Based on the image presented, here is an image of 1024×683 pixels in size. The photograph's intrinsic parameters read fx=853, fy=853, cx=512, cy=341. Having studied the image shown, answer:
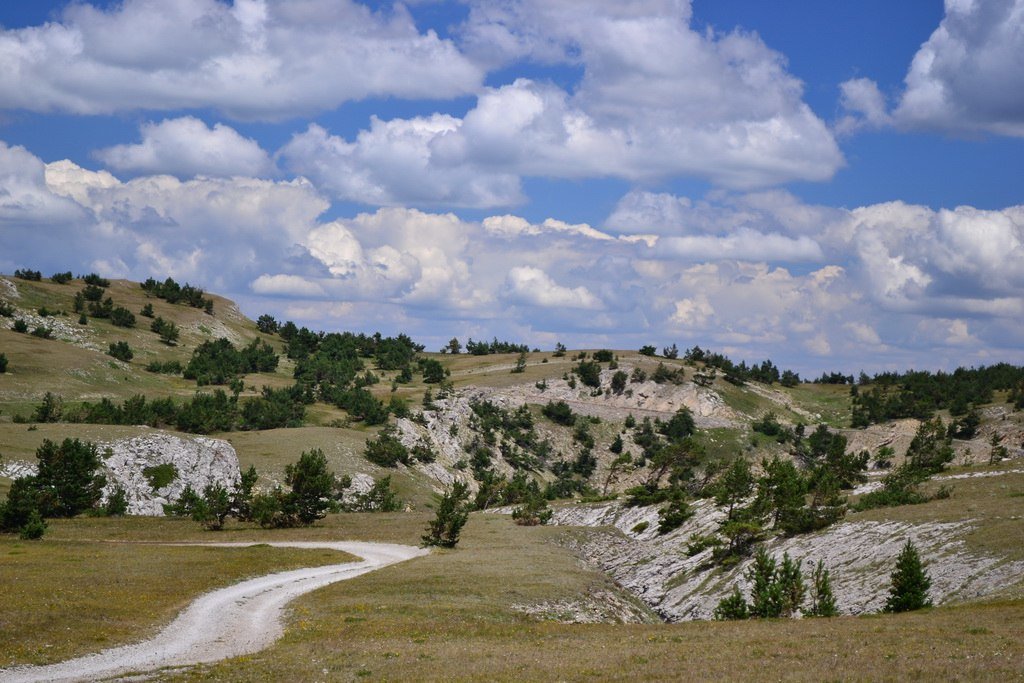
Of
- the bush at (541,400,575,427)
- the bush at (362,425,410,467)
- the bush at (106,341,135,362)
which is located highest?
the bush at (106,341,135,362)

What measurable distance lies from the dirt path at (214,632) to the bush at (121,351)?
119 meters

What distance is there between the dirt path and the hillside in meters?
1.27

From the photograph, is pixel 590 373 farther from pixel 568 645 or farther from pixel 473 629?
pixel 568 645

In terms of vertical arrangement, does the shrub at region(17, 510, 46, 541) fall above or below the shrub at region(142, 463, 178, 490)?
below

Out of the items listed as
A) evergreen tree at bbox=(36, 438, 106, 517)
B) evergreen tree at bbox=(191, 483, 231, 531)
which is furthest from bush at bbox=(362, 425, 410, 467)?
evergreen tree at bbox=(36, 438, 106, 517)

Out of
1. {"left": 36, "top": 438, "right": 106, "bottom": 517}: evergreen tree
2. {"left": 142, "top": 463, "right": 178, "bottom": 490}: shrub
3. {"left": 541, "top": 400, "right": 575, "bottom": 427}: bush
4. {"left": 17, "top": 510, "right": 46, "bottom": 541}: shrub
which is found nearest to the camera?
{"left": 17, "top": 510, "right": 46, "bottom": 541}: shrub

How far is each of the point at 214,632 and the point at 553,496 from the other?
91069mm

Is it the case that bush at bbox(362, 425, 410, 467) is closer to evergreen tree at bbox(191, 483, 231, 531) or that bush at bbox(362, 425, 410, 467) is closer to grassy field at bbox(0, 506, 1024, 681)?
evergreen tree at bbox(191, 483, 231, 531)

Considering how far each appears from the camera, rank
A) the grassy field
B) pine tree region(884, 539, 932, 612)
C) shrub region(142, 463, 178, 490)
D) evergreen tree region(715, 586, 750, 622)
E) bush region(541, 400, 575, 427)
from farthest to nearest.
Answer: bush region(541, 400, 575, 427)
shrub region(142, 463, 178, 490)
evergreen tree region(715, 586, 750, 622)
pine tree region(884, 539, 932, 612)
the grassy field

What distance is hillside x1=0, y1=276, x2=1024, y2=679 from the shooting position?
122 ft

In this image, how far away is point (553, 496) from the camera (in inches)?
4909

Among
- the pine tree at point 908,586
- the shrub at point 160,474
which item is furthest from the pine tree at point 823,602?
the shrub at point 160,474

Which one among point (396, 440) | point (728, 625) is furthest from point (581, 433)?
point (728, 625)

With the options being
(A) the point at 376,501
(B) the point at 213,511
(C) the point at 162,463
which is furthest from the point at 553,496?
(B) the point at 213,511
